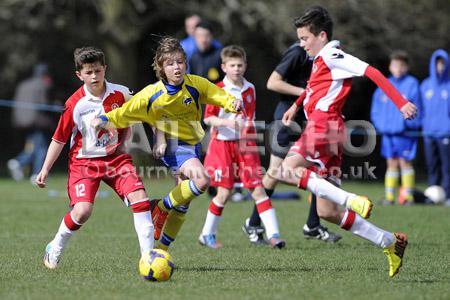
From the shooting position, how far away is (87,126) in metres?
6.91

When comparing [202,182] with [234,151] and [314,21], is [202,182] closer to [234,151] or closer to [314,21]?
[314,21]

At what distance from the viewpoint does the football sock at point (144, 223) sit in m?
6.58

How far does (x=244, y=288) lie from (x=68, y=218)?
1.74m

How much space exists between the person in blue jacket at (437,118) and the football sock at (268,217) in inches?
237

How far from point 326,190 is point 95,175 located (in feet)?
6.09

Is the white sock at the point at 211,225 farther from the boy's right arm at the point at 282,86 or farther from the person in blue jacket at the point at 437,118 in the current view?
the person in blue jacket at the point at 437,118

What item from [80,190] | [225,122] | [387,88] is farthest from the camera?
[225,122]

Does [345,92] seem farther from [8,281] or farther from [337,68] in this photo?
[8,281]

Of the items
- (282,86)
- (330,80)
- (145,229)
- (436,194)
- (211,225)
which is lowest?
(436,194)

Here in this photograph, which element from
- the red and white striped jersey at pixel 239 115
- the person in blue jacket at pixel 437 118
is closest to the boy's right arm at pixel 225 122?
the red and white striped jersey at pixel 239 115

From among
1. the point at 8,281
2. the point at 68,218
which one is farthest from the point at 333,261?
the point at 8,281

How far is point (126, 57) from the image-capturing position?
20734 mm

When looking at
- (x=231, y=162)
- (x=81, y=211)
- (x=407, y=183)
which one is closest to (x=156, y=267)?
(x=81, y=211)

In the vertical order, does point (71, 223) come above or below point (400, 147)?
above
